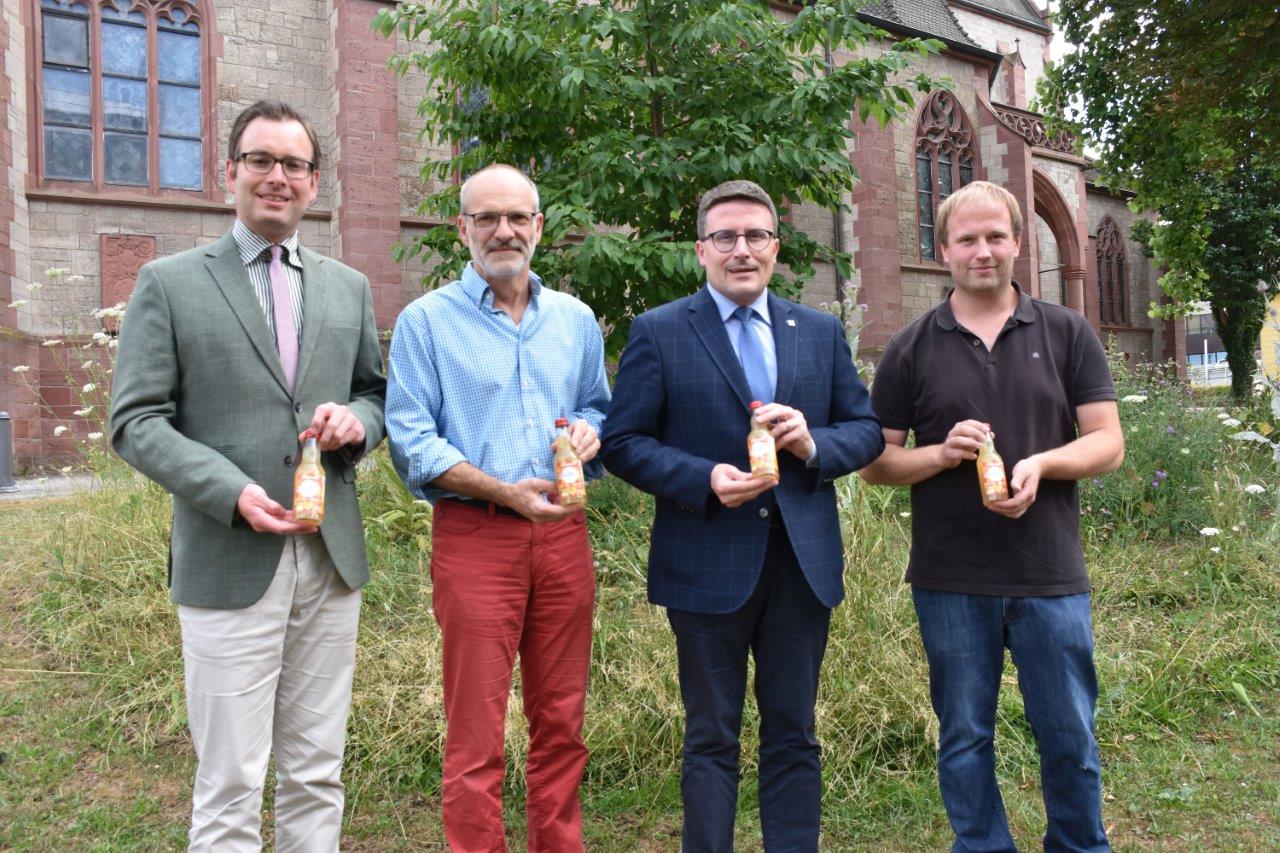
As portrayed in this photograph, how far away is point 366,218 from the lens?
565 inches

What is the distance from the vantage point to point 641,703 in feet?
13.2

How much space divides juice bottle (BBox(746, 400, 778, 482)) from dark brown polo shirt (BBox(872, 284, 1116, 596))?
0.60 metres

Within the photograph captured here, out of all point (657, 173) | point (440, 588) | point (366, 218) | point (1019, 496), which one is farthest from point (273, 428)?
point (366, 218)

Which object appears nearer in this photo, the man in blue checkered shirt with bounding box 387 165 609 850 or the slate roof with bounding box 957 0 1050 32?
the man in blue checkered shirt with bounding box 387 165 609 850

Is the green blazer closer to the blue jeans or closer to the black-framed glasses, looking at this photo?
the black-framed glasses

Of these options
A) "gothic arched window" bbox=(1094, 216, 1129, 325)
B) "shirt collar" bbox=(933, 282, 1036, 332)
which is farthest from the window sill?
"gothic arched window" bbox=(1094, 216, 1129, 325)

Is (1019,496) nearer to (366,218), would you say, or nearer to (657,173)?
(657,173)

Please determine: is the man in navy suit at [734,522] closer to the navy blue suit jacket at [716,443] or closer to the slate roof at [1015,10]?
the navy blue suit jacket at [716,443]

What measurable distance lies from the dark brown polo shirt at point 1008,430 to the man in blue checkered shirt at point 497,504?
1.06 meters

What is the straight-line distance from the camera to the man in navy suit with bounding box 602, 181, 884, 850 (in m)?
2.72

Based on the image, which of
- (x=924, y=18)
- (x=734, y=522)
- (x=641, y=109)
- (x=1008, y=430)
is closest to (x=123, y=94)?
(x=641, y=109)

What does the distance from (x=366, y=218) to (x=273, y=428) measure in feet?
41.6

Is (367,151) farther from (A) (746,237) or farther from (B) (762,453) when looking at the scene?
(B) (762,453)

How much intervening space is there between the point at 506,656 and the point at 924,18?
996 inches
